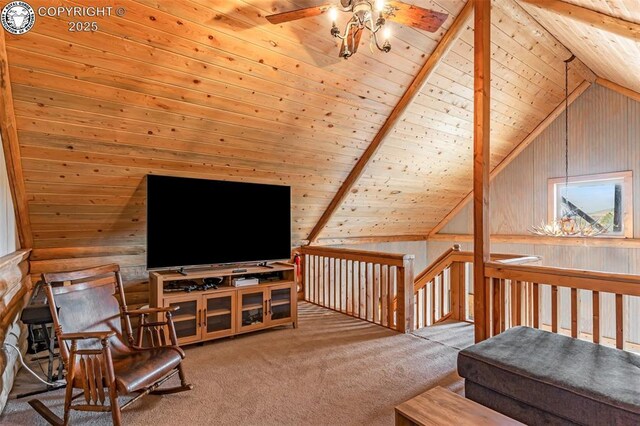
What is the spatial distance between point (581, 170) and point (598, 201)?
0.54 metres

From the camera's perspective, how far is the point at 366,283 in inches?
174

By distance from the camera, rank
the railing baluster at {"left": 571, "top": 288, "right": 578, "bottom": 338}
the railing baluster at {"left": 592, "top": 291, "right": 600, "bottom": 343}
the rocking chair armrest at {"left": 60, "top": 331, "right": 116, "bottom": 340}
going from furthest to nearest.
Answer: the railing baluster at {"left": 571, "top": 288, "right": 578, "bottom": 338} < the railing baluster at {"left": 592, "top": 291, "right": 600, "bottom": 343} < the rocking chair armrest at {"left": 60, "top": 331, "right": 116, "bottom": 340}

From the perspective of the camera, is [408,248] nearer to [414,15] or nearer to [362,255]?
[362,255]

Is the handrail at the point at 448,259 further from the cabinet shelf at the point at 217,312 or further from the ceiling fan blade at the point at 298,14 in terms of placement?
the ceiling fan blade at the point at 298,14

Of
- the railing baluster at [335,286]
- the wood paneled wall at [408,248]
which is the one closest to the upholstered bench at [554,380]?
the railing baluster at [335,286]

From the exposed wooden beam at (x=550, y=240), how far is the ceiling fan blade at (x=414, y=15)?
488 cm

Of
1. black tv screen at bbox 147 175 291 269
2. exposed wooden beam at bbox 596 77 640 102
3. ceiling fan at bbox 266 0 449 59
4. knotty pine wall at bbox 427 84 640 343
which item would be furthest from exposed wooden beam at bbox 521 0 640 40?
black tv screen at bbox 147 175 291 269

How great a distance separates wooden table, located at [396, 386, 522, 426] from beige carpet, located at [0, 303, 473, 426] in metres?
0.72

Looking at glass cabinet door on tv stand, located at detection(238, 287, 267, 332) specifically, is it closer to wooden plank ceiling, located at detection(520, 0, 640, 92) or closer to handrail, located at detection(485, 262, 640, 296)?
handrail, located at detection(485, 262, 640, 296)

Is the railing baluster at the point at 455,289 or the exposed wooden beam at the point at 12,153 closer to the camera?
the exposed wooden beam at the point at 12,153

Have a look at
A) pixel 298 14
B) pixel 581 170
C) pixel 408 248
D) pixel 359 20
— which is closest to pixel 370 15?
pixel 359 20

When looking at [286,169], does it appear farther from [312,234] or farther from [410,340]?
[410,340]

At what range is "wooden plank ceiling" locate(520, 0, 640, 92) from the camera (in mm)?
2686

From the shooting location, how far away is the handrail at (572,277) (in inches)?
87.0
